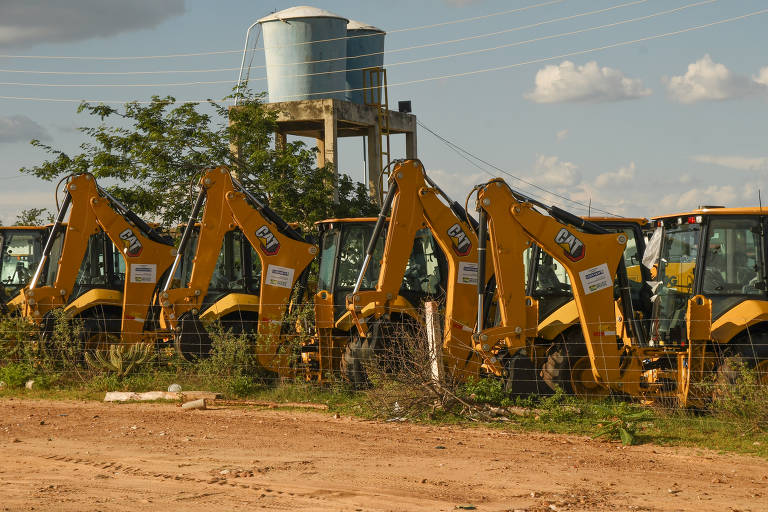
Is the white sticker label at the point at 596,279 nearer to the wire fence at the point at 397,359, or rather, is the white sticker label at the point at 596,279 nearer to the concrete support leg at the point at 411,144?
the wire fence at the point at 397,359

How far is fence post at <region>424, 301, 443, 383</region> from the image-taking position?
12.6m

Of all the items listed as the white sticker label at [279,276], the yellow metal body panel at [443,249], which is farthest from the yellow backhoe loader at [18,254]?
the yellow metal body panel at [443,249]

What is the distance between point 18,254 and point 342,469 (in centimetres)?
1114

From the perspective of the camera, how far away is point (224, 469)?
9820 millimetres

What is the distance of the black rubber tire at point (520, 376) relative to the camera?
1312cm

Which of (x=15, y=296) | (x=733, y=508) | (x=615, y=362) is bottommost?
(x=733, y=508)

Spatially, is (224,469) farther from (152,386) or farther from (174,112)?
(174,112)

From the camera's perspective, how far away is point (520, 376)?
13164 millimetres

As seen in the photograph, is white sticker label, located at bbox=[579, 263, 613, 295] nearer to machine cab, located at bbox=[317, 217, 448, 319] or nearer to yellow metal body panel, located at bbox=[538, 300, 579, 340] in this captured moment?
yellow metal body panel, located at bbox=[538, 300, 579, 340]

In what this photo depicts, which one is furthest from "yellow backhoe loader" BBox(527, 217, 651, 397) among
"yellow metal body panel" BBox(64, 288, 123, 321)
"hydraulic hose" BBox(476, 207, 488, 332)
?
"yellow metal body panel" BBox(64, 288, 123, 321)

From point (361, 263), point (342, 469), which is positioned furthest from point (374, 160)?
point (342, 469)

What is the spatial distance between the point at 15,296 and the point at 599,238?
10541 millimetres

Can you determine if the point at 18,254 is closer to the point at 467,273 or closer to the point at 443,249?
the point at 443,249

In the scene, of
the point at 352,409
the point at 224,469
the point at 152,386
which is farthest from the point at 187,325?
the point at 224,469
